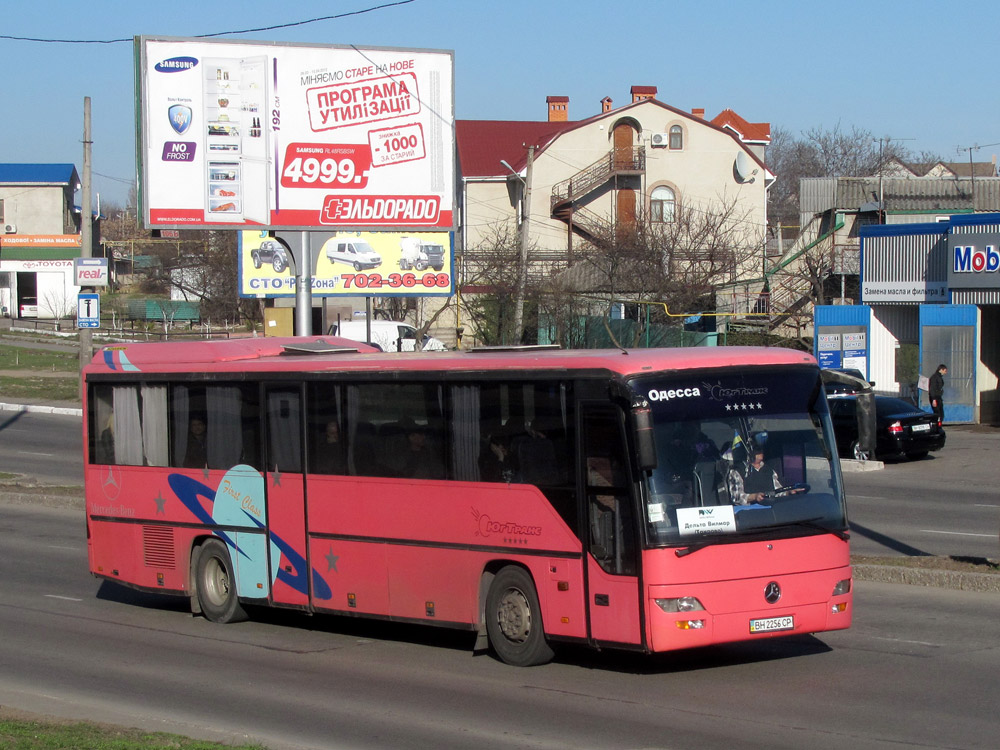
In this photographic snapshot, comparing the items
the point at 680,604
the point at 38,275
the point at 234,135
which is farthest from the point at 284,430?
the point at 38,275

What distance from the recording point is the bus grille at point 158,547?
13.3m

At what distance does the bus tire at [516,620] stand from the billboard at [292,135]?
14147 mm

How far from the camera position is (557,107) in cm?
7306

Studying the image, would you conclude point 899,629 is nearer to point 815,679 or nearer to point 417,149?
point 815,679

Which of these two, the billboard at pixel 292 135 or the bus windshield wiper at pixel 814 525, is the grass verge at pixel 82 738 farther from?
the billboard at pixel 292 135

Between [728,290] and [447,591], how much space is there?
3951 cm

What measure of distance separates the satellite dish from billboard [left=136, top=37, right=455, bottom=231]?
39535 mm

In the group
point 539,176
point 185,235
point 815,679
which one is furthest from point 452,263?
point 185,235

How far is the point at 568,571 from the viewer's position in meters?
9.38

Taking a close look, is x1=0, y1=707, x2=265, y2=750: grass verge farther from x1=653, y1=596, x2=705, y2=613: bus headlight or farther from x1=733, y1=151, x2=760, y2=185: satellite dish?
x1=733, y1=151, x2=760, y2=185: satellite dish

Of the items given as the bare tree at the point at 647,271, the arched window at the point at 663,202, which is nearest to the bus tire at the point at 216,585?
the bare tree at the point at 647,271

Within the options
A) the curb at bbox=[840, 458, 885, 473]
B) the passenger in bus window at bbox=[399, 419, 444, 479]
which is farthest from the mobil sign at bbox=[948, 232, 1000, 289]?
the passenger in bus window at bbox=[399, 419, 444, 479]

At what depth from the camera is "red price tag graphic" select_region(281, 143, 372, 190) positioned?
22.8 metres

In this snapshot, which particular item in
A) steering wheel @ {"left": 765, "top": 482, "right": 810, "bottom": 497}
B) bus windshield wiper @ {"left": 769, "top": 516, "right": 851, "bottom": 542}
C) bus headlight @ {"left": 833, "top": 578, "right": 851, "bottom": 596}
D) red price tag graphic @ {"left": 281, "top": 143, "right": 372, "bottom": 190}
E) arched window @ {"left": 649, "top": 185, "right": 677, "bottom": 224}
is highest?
arched window @ {"left": 649, "top": 185, "right": 677, "bottom": 224}
